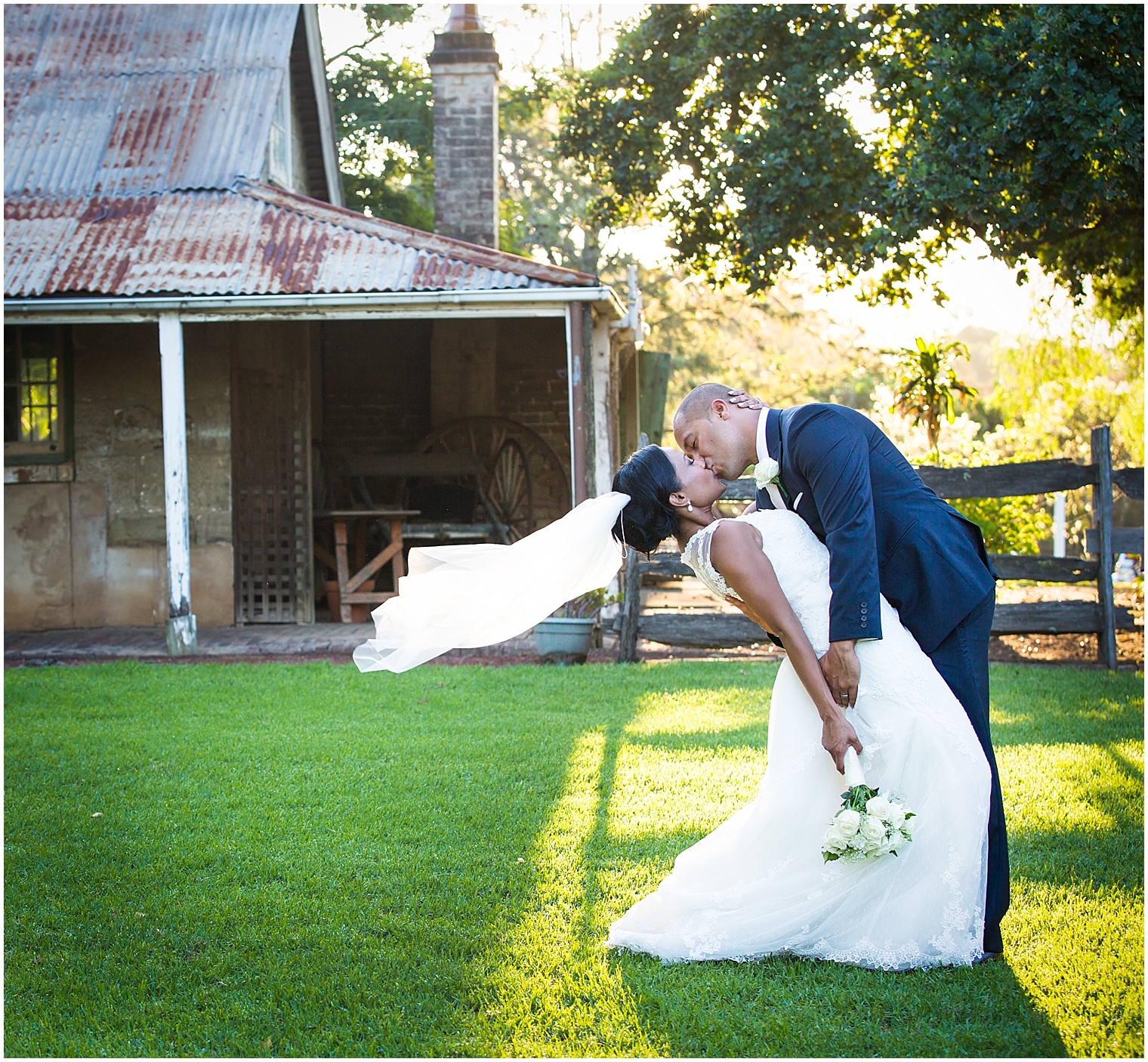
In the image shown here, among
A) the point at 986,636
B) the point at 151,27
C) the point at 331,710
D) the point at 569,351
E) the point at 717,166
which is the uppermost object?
the point at 151,27

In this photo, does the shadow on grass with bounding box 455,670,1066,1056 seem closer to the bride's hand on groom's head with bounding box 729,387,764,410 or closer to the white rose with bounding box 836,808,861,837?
the white rose with bounding box 836,808,861,837

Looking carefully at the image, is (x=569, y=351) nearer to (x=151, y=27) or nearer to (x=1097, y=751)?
(x=1097, y=751)

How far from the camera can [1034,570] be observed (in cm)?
902

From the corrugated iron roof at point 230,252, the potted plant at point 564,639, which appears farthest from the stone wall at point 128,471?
the potted plant at point 564,639

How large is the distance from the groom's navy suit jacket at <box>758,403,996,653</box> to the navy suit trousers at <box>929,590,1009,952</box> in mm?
53

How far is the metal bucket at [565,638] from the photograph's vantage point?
912cm

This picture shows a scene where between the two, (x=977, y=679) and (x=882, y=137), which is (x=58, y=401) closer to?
(x=882, y=137)

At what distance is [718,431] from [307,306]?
7.24 metres

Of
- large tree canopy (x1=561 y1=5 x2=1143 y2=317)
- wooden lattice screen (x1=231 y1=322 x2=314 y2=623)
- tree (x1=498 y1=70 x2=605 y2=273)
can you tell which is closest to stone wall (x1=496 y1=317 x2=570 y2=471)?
large tree canopy (x1=561 y1=5 x2=1143 y2=317)

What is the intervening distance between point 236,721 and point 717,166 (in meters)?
7.73

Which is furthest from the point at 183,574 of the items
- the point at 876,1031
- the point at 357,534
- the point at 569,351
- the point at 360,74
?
the point at 360,74

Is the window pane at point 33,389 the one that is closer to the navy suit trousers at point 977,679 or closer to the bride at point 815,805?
the bride at point 815,805

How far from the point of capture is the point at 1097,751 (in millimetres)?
6070

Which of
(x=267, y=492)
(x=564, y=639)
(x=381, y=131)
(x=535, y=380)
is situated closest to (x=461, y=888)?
(x=564, y=639)
